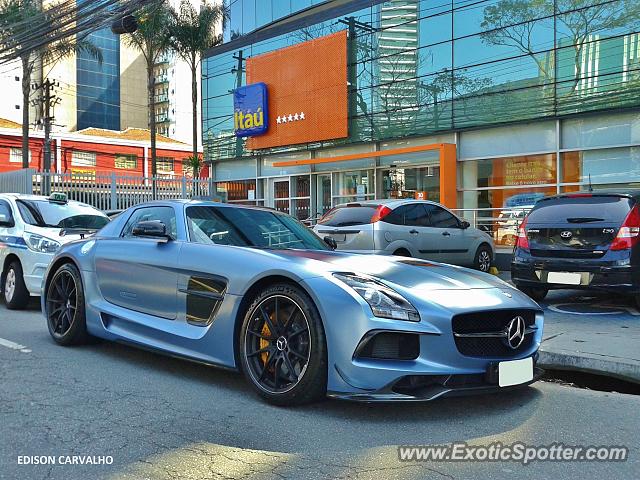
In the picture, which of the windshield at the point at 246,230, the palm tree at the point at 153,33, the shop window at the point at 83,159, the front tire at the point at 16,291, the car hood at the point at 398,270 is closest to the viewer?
the car hood at the point at 398,270

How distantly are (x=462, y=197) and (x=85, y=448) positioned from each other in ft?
49.7

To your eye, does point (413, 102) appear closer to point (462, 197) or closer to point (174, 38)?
point (462, 197)

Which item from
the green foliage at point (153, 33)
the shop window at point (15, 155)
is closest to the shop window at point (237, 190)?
the green foliage at point (153, 33)

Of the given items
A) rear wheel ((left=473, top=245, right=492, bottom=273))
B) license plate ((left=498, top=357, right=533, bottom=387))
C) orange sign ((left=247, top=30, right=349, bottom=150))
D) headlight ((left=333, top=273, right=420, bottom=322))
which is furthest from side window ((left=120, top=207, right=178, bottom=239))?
orange sign ((left=247, top=30, right=349, bottom=150))

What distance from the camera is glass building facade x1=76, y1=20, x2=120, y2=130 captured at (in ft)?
240

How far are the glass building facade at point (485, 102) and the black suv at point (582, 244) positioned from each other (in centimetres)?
671

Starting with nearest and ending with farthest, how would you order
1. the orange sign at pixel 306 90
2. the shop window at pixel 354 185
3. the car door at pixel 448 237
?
1. the car door at pixel 448 237
2. the shop window at pixel 354 185
3. the orange sign at pixel 306 90

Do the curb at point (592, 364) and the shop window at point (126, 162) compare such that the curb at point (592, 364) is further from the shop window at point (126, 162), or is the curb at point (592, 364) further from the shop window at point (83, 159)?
the shop window at point (126, 162)

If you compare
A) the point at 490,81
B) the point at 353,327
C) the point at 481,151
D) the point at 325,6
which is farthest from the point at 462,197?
the point at 353,327

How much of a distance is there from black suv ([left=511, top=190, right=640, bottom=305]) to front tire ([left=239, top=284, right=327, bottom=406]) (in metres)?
4.71

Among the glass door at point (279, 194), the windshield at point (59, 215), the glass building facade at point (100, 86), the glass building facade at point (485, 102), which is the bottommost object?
the windshield at point (59, 215)

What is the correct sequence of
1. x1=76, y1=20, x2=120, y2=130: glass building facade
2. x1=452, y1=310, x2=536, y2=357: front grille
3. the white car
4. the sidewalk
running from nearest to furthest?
x1=452, y1=310, x2=536, y2=357: front grille
the sidewalk
the white car
x1=76, y1=20, x2=120, y2=130: glass building facade

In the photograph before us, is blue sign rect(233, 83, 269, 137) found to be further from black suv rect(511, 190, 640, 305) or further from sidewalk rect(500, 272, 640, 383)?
black suv rect(511, 190, 640, 305)

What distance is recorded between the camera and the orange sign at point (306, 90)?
19859 millimetres
